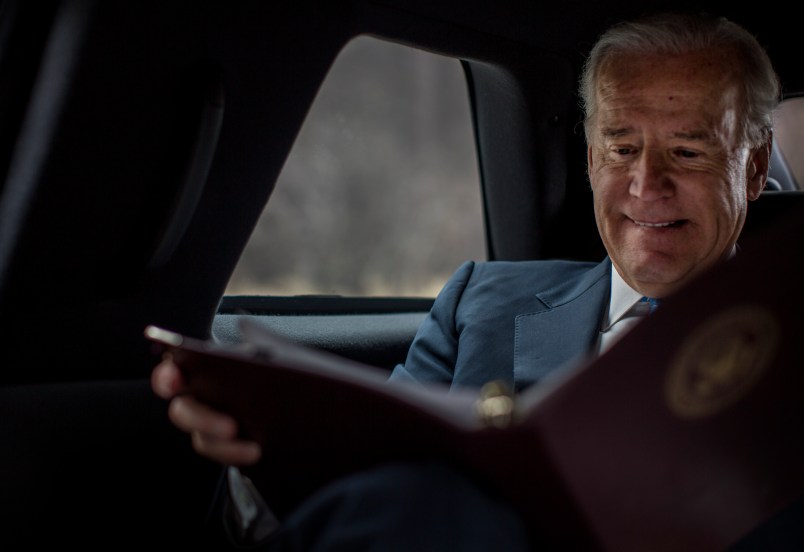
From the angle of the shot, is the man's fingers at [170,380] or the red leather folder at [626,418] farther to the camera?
the man's fingers at [170,380]

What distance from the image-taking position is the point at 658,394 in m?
0.77

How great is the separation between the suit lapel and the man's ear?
12.8 inches

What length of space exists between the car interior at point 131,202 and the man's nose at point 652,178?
0.91 ft

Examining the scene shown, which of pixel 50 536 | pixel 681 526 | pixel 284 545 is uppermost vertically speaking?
pixel 681 526

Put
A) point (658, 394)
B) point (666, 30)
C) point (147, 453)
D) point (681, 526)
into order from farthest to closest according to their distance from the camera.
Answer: point (666, 30) → point (147, 453) → point (681, 526) → point (658, 394)

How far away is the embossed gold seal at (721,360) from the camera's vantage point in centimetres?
77

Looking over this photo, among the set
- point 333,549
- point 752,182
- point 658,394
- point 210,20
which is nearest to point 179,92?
point 210,20

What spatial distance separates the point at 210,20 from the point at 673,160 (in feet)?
2.89

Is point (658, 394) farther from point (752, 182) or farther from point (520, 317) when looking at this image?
point (752, 182)

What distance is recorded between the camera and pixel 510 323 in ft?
5.49

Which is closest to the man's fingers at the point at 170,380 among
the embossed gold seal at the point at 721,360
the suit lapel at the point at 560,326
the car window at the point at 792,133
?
the embossed gold seal at the point at 721,360

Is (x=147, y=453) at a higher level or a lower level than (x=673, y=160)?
lower

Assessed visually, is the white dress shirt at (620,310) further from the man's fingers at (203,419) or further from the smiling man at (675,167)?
the man's fingers at (203,419)

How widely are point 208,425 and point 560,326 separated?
0.79m
